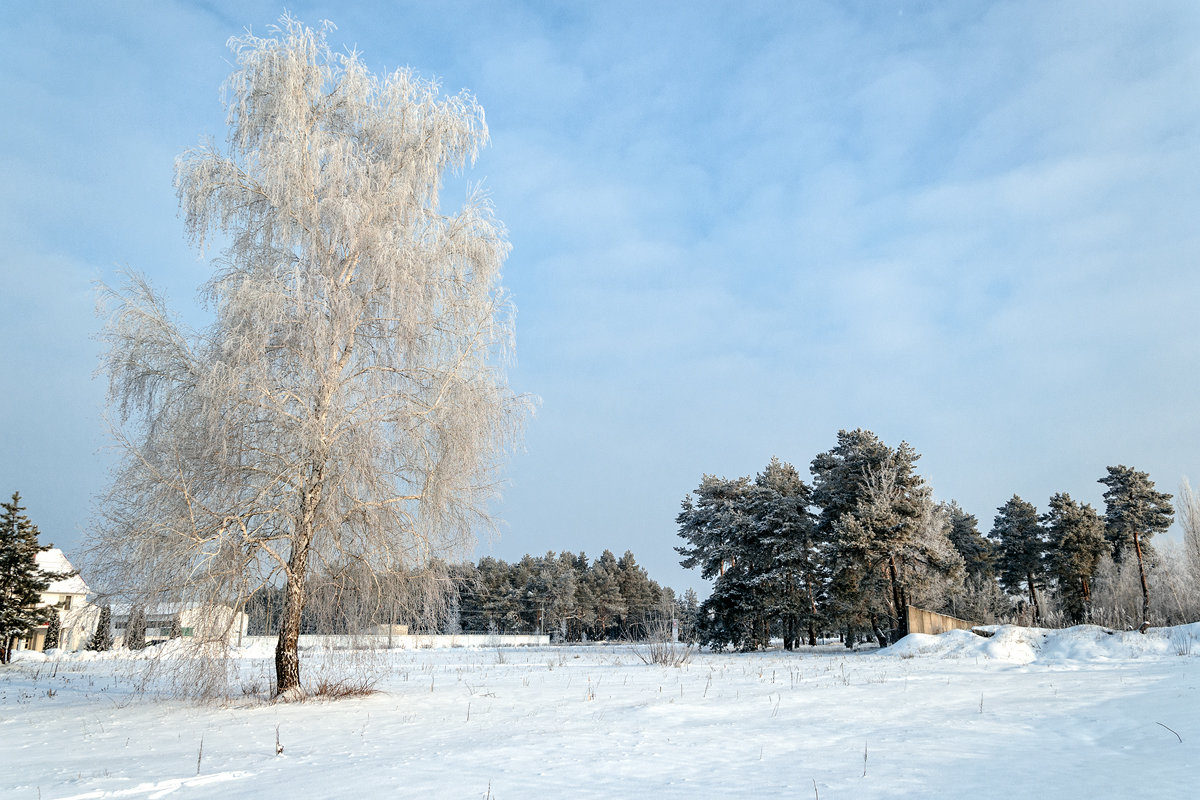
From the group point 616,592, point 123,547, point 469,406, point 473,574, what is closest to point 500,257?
point 469,406

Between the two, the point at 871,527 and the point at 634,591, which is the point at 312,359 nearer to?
the point at 871,527

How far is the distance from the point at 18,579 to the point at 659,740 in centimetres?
2721

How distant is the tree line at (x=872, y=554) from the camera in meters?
28.1

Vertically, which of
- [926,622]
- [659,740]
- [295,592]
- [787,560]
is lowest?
[659,740]

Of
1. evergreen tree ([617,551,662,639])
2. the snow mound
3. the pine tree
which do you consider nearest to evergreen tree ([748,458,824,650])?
the snow mound

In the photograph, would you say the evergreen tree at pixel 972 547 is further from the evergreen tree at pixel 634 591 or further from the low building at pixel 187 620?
the low building at pixel 187 620

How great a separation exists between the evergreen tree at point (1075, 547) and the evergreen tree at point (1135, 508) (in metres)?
2.08

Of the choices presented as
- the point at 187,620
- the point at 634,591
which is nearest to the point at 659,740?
the point at 187,620

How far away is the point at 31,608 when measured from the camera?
2480 cm

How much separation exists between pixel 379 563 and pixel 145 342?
5.15m

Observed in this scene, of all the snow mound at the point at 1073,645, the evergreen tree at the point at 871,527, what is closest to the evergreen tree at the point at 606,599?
the evergreen tree at the point at 871,527

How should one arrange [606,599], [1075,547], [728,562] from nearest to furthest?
[728,562], [1075,547], [606,599]

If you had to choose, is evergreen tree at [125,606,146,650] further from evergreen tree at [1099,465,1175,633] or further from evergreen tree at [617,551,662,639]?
evergreen tree at [617,551,662,639]

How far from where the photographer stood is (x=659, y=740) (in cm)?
687
